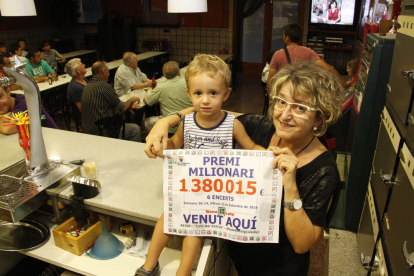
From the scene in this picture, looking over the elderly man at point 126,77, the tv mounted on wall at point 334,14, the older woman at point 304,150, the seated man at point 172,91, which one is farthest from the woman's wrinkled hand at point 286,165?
the tv mounted on wall at point 334,14

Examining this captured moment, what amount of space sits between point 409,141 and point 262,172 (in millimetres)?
772

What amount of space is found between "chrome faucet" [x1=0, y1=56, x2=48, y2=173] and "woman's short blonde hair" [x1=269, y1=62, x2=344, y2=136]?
126cm

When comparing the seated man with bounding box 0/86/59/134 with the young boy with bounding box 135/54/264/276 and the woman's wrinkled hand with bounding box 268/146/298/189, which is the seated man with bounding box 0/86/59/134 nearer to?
the young boy with bounding box 135/54/264/276

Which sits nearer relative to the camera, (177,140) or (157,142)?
(157,142)

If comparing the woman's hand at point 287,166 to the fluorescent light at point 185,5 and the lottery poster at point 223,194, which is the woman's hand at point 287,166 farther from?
the fluorescent light at point 185,5

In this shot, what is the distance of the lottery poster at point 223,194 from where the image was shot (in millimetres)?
1251

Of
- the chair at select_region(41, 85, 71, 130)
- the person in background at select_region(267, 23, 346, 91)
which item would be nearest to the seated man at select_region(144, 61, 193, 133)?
the person in background at select_region(267, 23, 346, 91)

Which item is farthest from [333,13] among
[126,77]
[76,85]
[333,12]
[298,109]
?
[298,109]

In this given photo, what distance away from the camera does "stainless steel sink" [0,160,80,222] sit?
157 cm

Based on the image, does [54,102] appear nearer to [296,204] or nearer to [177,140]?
[177,140]

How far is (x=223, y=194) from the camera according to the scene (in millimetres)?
1313

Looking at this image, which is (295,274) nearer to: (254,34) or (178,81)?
(178,81)

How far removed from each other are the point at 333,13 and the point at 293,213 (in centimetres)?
765

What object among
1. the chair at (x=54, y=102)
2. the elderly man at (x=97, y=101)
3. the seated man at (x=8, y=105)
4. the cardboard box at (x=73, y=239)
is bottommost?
the chair at (x=54, y=102)
